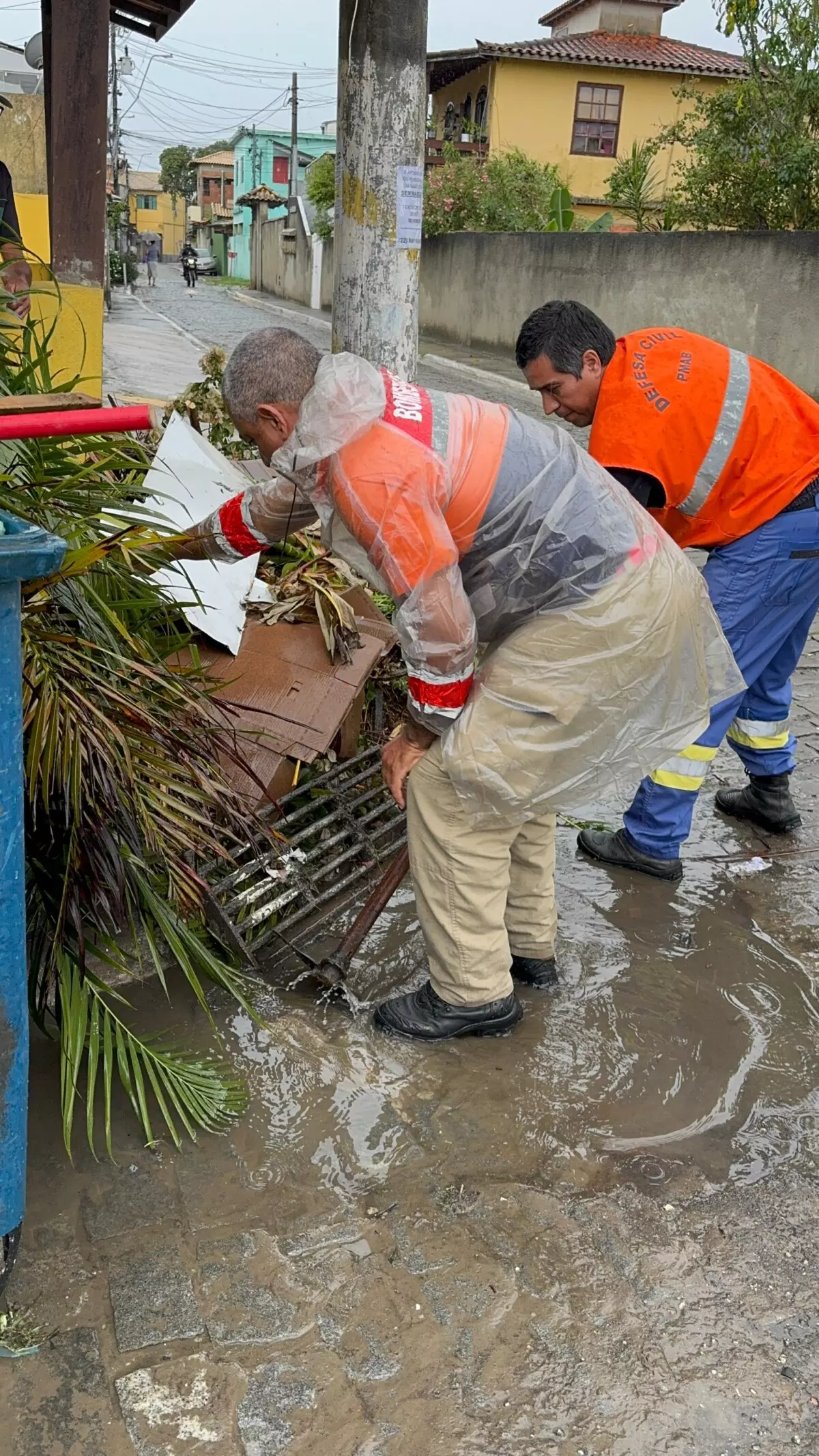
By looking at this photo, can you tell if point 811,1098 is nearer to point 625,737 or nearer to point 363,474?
point 625,737

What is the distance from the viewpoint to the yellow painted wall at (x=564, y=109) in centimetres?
2628

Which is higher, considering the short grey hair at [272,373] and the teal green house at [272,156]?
the teal green house at [272,156]

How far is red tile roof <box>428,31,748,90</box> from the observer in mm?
25609

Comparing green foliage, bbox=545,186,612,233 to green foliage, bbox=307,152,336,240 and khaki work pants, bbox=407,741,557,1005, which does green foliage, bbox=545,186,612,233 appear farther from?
khaki work pants, bbox=407,741,557,1005

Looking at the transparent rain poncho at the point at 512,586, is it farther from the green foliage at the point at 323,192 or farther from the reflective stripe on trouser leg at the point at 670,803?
the green foliage at the point at 323,192

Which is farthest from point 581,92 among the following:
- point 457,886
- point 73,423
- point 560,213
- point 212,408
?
point 73,423

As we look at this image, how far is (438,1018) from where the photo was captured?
2.69 metres

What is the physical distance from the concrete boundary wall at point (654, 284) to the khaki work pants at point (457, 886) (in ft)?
30.6

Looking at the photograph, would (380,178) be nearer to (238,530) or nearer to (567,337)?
(567,337)

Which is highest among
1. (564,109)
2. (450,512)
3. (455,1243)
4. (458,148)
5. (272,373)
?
(564,109)

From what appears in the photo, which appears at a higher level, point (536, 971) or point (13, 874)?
point (13, 874)

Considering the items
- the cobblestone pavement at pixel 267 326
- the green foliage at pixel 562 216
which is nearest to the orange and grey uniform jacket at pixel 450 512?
the cobblestone pavement at pixel 267 326

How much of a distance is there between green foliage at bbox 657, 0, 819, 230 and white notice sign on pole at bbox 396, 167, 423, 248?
8.02 meters

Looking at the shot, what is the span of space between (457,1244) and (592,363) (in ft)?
7.30
